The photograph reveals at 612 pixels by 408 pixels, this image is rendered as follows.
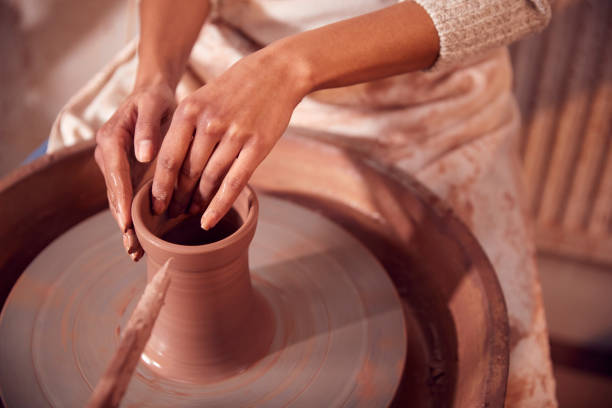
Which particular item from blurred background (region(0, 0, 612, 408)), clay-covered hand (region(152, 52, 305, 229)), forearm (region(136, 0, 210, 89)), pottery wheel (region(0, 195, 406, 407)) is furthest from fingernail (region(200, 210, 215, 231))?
blurred background (region(0, 0, 612, 408))

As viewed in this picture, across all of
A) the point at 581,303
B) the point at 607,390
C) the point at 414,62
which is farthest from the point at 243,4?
the point at 607,390

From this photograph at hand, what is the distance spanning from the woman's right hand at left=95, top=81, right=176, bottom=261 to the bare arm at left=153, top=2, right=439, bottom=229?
0.06m

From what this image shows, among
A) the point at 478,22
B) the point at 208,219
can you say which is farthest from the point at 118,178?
the point at 478,22

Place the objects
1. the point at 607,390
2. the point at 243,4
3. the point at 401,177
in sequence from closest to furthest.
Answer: the point at 401,177
the point at 243,4
the point at 607,390

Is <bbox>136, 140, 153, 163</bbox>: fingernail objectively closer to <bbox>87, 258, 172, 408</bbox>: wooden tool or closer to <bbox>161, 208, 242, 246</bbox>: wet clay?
<bbox>161, 208, 242, 246</bbox>: wet clay

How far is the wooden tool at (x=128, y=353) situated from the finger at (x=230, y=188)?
5.0 inches

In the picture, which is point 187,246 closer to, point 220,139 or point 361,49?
point 220,139

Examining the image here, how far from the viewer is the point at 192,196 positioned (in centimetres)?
83

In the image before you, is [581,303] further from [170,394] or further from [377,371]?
[170,394]

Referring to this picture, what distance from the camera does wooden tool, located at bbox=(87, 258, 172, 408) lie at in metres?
0.52

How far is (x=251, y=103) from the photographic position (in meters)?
0.78

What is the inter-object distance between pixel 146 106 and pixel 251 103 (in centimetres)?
22

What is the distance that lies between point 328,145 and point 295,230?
21 centimetres

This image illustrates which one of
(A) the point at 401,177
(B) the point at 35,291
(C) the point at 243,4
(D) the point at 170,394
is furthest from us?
(C) the point at 243,4
